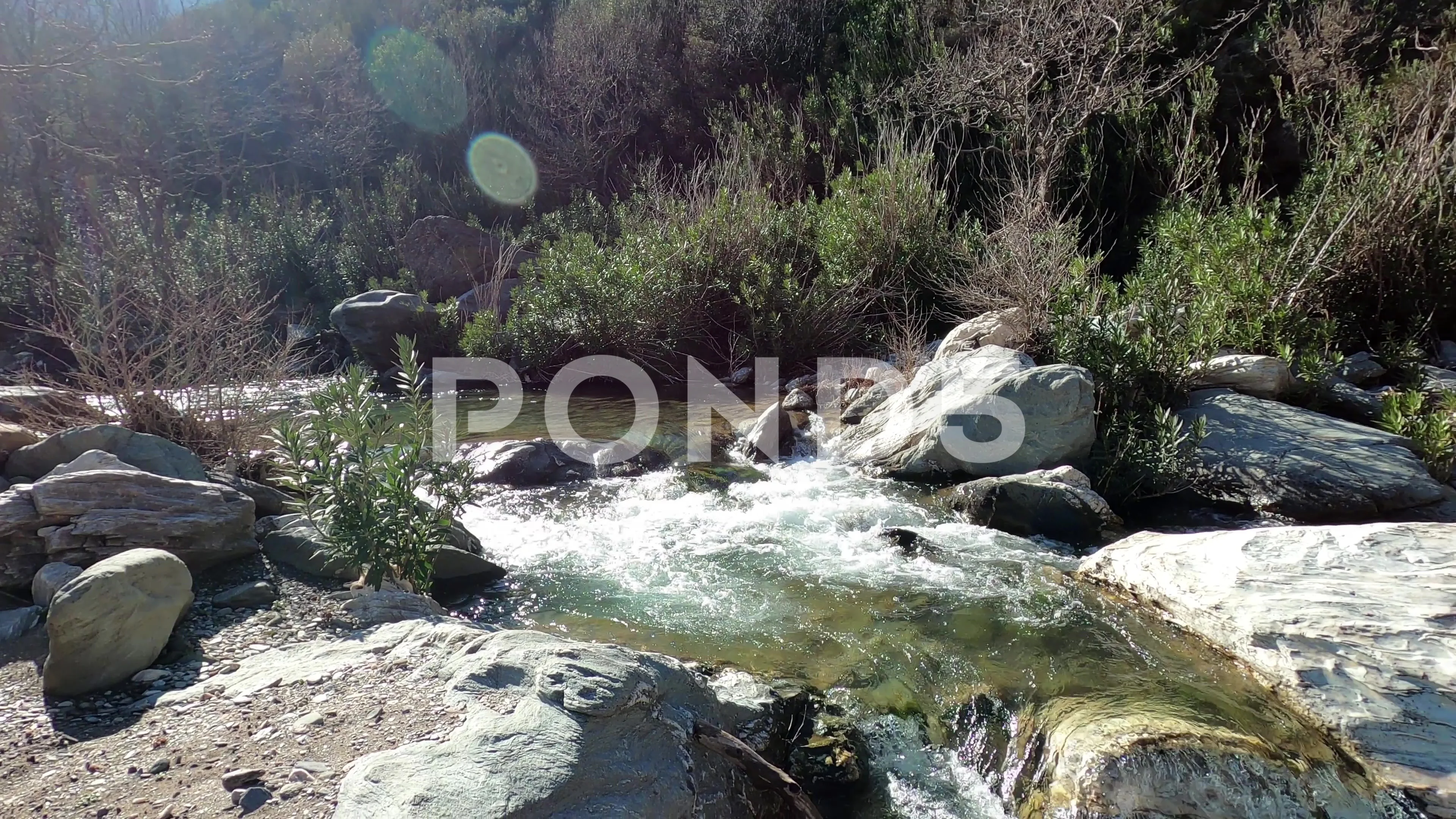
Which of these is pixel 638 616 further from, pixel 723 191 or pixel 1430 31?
pixel 1430 31

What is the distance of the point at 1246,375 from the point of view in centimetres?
552

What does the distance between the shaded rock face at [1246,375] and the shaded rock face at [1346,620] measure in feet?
7.06

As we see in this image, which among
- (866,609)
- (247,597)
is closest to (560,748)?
(247,597)

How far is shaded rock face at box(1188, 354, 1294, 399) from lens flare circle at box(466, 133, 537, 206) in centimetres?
1339

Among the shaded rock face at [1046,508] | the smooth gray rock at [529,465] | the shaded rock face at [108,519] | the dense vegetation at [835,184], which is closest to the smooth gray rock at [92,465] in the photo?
the shaded rock face at [108,519]

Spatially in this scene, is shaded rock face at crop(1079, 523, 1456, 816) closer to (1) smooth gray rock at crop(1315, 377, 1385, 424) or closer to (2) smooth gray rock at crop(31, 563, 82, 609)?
(1) smooth gray rock at crop(1315, 377, 1385, 424)

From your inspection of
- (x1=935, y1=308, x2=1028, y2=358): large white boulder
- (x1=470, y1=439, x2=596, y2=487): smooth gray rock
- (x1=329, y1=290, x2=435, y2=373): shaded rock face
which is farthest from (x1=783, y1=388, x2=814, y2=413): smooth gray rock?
(x1=329, y1=290, x2=435, y2=373): shaded rock face

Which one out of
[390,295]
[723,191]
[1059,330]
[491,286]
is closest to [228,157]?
[390,295]

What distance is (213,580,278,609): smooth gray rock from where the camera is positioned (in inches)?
128

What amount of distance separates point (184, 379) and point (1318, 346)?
7485 mm

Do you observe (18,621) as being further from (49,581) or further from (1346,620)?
(1346,620)

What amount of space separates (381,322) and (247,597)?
850 centimetres

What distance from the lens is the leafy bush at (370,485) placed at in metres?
3.35

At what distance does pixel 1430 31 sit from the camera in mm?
8016
